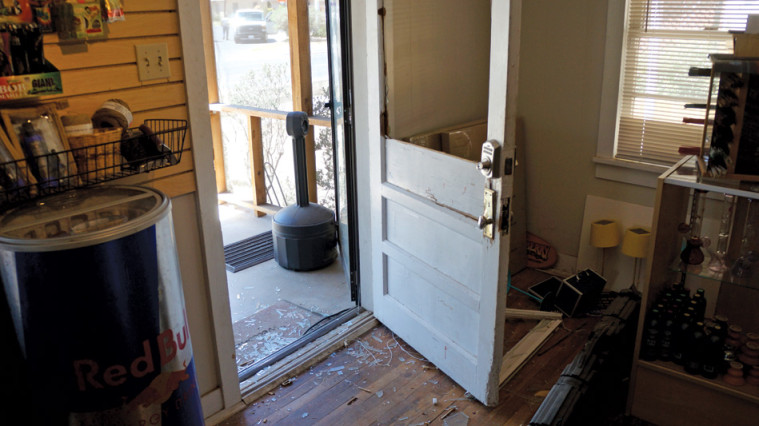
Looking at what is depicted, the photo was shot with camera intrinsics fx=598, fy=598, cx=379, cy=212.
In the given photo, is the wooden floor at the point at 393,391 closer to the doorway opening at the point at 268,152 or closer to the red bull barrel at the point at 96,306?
the doorway opening at the point at 268,152

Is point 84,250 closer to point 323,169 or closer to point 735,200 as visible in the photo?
point 735,200

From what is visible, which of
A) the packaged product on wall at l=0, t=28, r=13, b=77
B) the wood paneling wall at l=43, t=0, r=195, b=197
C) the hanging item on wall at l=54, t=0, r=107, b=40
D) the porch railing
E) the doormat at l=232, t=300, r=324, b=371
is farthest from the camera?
the porch railing

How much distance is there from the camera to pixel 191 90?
2045 millimetres

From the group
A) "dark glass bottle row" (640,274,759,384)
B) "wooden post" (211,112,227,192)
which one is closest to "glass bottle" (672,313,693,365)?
"dark glass bottle row" (640,274,759,384)

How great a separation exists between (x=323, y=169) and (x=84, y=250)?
10.0 feet

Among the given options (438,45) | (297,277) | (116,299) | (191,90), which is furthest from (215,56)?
(116,299)

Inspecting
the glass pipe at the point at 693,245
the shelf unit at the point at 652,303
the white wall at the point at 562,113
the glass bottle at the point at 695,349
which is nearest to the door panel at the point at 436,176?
the shelf unit at the point at 652,303

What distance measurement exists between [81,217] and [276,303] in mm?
1868

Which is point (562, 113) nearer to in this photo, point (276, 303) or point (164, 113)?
point (276, 303)

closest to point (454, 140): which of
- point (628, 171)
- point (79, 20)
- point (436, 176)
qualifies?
point (436, 176)

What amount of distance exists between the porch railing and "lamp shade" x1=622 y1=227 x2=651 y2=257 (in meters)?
1.98

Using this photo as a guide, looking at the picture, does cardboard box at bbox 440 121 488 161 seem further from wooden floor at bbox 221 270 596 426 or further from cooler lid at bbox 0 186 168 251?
cooler lid at bbox 0 186 168 251

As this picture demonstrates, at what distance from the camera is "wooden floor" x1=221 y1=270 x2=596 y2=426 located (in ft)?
7.93

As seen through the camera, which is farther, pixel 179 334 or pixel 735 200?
pixel 735 200
